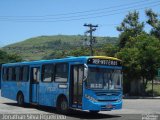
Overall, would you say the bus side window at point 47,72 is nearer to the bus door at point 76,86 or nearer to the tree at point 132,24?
the bus door at point 76,86

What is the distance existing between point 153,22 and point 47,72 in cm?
4280

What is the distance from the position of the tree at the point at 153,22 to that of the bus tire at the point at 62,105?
43.0 metres

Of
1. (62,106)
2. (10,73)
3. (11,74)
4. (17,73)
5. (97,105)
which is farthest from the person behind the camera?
(10,73)

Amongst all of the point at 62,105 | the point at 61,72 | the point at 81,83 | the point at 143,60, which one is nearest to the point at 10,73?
the point at 61,72

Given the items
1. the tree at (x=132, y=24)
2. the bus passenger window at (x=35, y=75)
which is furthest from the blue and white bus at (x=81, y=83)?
the tree at (x=132, y=24)

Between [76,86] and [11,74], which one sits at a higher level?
[11,74]

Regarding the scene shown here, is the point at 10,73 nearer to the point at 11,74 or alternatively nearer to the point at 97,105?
the point at 11,74

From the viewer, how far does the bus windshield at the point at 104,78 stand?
18922mm

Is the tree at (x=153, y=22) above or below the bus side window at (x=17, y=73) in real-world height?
above

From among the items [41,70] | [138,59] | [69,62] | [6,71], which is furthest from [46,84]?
[138,59]

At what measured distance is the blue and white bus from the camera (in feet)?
61.7

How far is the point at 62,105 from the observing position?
67.2 ft

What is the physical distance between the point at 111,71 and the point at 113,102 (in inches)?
60.0

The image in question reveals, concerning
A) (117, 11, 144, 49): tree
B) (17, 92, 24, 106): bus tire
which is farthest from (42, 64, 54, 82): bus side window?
(117, 11, 144, 49): tree
